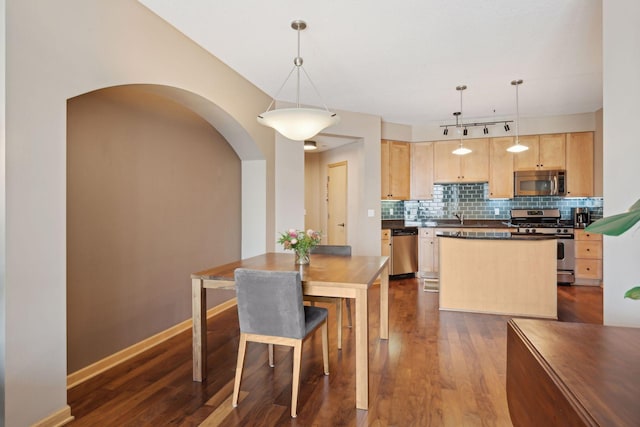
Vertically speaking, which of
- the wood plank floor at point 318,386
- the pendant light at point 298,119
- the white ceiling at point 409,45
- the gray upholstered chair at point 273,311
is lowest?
the wood plank floor at point 318,386

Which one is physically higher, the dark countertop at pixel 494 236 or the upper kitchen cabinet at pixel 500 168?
the upper kitchen cabinet at pixel 500 168

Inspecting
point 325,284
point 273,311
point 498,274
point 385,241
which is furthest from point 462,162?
point 273,311

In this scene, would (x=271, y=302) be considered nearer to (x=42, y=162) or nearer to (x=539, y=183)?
(x=42, y=162)

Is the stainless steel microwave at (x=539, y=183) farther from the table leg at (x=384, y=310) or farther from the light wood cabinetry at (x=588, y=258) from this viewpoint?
the table leg at (x=384, y=310)

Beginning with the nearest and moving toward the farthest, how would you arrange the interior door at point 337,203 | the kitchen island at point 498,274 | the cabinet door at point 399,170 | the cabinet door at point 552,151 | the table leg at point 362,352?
1. the table leg at point 362,352
2. the kitchen island at point 498,274
3. the cabinet door at point 552,151
4. the cabinet door at point 399,170
5. the interior door at point 337,203

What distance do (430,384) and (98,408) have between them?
2.10m

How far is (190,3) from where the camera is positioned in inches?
98.0

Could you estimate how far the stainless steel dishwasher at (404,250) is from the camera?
576 centimetres

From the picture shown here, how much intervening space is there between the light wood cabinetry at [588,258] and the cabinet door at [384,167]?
9.42ft

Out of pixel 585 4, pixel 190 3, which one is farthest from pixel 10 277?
pixel 585 4

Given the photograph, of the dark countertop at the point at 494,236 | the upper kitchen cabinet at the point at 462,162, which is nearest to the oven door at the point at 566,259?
the upper kitchen cabinet at the point at 462,162

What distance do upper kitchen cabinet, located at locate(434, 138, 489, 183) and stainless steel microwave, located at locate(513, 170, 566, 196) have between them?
49cm

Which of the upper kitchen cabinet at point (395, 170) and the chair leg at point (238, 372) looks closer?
the chair leg at point (238, 372)

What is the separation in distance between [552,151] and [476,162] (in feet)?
3.71
